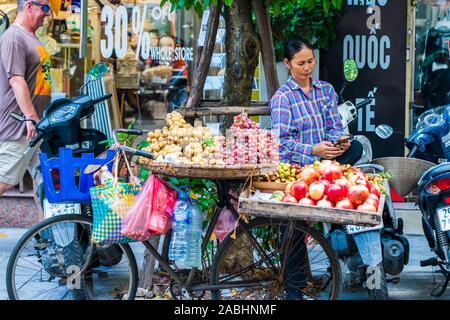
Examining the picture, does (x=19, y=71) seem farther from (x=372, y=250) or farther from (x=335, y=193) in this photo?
(x=372, y=250)

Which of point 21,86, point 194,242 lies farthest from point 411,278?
point 21,86

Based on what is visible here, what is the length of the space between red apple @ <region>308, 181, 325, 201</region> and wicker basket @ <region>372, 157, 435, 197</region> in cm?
118

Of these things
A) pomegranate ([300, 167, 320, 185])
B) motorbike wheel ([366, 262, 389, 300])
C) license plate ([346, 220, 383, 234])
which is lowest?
motorbike wheel ([366, 262, 389, 300])

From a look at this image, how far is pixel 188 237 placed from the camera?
4.94 metres

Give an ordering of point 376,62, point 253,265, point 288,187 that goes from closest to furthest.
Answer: point 288,187, point 253,265, point 376,62

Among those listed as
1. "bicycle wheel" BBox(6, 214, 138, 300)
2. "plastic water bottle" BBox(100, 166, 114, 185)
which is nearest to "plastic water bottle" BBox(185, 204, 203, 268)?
"bicycle wheel" BBox(6, 214, 138, 300)

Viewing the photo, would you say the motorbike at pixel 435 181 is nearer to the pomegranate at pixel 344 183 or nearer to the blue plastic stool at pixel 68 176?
the pomegranate at pixel 344 183

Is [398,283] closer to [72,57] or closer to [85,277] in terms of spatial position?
[85,277]

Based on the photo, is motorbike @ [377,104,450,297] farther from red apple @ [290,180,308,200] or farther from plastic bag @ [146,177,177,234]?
plastic bag @ [146,177,177,234]

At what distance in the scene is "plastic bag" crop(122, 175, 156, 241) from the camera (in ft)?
15.8

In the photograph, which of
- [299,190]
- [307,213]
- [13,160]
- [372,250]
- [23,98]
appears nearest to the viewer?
[307,213]

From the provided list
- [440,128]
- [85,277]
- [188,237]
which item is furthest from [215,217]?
[440,128]

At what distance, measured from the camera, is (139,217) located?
4.82 meters

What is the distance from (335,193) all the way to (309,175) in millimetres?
257
